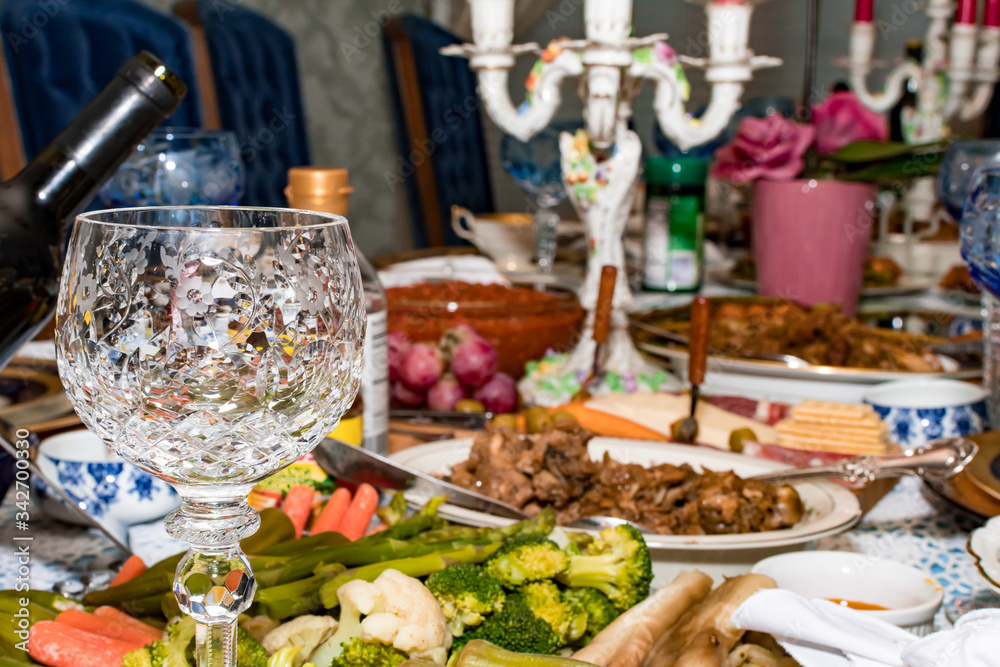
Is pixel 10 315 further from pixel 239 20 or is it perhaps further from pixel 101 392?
pixel 239 20

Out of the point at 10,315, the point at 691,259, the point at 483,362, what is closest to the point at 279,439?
the point at 10,315

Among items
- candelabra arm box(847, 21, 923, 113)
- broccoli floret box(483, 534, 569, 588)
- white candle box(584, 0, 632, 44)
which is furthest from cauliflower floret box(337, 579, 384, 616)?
candelabra arm box(847, 21, 923, 113)

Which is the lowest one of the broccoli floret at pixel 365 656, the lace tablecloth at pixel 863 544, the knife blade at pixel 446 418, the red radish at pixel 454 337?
the lace tablecloth at pixel 863 544

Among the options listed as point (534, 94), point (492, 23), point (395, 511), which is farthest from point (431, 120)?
point (395, 511)

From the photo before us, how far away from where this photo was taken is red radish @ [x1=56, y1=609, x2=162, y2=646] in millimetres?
646

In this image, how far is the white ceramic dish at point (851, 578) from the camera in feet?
2.47

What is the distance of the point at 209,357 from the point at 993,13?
11.1ft

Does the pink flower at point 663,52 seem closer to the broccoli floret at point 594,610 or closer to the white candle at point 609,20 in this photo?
the white candle at point 609,20

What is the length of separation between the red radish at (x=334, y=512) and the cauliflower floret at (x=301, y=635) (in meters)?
0.24

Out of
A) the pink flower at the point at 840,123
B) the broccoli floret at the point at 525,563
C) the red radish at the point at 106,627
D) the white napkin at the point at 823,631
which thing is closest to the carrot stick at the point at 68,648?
the red radish at the point at 106,627

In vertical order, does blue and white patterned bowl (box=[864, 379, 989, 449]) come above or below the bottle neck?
below

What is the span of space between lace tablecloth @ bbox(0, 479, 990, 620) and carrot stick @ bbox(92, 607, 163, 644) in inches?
6.0

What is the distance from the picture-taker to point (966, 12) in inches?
118

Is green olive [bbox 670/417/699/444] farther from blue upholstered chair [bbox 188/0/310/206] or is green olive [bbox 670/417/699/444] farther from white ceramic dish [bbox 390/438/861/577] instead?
blue upholstered chair [bbox 188/0/310/206]
